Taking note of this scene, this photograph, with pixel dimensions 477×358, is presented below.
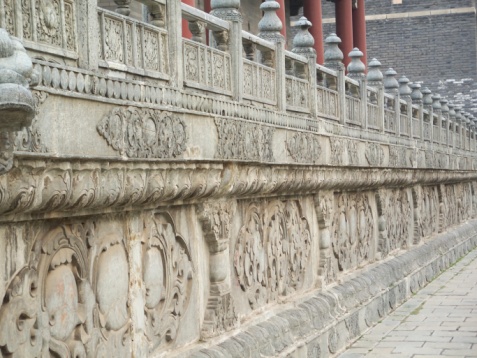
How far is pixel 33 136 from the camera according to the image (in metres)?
3.76

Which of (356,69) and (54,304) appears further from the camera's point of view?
(356,69)

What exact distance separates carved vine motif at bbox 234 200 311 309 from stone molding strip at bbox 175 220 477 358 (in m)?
0.19

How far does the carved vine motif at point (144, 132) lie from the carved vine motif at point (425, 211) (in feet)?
30.9

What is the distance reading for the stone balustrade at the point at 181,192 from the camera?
13.2 ft

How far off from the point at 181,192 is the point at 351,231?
526cm

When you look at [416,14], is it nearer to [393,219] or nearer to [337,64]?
[393,219]

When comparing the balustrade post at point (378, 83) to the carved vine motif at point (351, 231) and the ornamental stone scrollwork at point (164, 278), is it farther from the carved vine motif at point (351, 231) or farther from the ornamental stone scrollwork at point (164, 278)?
the ornamental stone scrollwork at point (164, 278)

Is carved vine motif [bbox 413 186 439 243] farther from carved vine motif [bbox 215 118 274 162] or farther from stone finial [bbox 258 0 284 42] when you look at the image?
carved vine motif [bbox 215 118 274 162]

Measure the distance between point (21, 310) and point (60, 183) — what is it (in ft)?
1.69

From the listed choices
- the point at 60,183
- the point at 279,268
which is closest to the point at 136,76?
the point at 60,183

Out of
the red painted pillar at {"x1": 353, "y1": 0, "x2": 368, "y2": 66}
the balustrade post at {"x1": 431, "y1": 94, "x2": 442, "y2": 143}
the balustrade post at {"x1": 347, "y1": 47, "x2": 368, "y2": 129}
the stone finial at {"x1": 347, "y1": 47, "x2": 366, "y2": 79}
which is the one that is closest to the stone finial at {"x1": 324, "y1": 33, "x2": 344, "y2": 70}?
the balustrade post at {"x1": 347, "y1": 47, "x2": 368, "y2": 129}

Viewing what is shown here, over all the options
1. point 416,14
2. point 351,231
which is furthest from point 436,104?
point 416,14

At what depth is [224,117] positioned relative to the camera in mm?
6023

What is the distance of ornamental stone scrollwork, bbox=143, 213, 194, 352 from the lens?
5.29 metres
